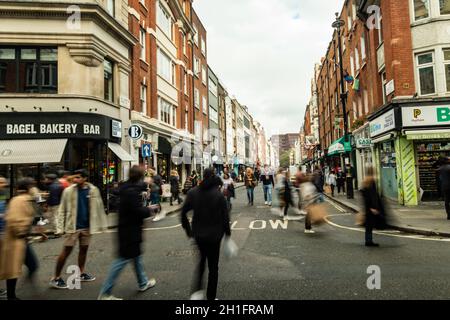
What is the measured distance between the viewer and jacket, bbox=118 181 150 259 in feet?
15.9

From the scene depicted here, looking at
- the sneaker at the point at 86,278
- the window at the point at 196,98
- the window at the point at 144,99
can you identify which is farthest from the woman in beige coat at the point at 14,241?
the window at the point at 196,98

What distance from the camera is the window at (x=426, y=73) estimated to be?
49.6 ft

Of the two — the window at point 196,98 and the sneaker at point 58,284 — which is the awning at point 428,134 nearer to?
the sneaker at point 58,284

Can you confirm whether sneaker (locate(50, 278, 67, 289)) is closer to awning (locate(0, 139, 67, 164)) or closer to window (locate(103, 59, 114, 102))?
awning (locate(0, 139, 67, 164))

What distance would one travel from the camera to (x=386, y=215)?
7.85 meters

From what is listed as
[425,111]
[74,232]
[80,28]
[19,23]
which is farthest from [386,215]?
[19,23]

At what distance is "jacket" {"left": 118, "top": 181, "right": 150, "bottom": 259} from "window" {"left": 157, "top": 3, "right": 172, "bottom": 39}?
938 inches

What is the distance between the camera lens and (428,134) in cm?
1454

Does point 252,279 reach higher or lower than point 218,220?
lower

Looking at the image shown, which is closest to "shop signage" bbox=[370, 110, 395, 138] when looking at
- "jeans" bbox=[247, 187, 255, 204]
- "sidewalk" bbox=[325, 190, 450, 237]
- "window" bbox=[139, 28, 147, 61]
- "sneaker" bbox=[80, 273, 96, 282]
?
"sidewalk" bbox=[325, 190, 450, 237]

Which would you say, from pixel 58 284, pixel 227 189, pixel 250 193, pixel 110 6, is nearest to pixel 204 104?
pixel 110 6

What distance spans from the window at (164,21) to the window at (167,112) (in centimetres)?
555

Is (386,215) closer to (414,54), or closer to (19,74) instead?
(414,54)
